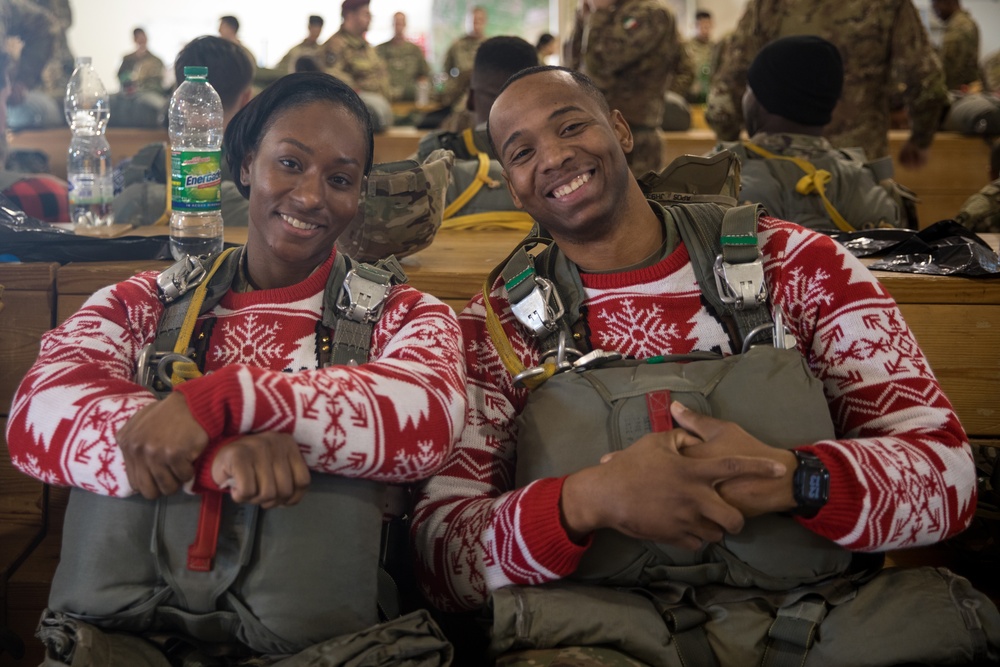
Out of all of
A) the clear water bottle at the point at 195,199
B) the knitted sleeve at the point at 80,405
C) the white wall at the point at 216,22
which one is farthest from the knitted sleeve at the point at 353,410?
the white wall at the point at 216,22

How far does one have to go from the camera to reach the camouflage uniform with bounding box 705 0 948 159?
15.3 feet

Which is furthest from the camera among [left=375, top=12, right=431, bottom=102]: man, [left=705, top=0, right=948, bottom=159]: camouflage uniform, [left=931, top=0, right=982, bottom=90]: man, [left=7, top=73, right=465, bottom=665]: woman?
[left=375, top=12, right=431, bottom=102]: man

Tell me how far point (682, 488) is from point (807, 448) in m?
0.21

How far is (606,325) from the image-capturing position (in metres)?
1.68

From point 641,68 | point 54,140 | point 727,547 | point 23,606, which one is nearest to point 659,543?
point 727,547

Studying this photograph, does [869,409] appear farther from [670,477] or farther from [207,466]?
[207,466]

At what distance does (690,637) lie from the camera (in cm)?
144

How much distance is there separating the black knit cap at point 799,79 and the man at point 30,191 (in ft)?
8.53

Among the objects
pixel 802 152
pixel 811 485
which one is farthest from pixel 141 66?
pixel 811 485

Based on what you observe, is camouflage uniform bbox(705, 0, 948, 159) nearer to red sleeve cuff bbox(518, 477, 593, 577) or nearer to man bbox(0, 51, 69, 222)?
man bbox(0, 51, 69, 222)

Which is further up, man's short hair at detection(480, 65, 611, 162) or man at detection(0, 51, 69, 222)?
man's short hair at detection(480, 65, 611, 162)

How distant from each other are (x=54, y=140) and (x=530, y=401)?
23.1 ft

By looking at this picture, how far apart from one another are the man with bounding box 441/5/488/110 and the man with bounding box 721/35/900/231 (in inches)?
201

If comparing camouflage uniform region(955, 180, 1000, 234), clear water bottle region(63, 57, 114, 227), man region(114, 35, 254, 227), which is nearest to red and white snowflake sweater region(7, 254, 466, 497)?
clear water bottle region(63, 57, 114, 227)
